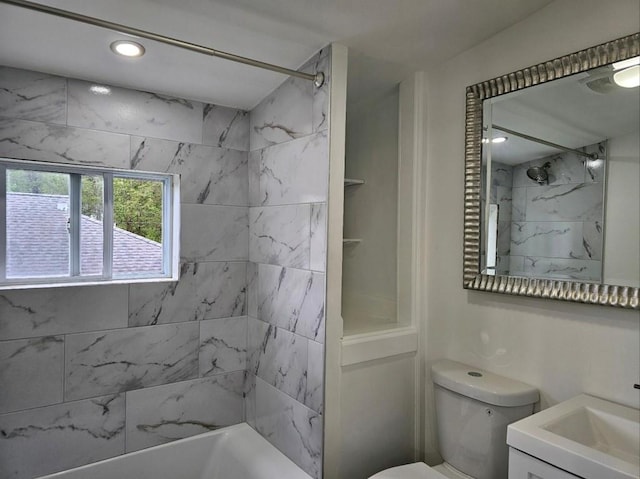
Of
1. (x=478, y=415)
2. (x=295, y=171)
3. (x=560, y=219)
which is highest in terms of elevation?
(x=295, y=171)

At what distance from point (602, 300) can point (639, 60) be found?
831 mm

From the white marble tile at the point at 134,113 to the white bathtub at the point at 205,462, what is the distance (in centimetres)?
166

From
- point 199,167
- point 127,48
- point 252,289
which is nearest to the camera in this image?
point 127,48

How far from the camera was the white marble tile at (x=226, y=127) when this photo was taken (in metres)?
2.49

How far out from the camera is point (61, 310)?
82.0 inches

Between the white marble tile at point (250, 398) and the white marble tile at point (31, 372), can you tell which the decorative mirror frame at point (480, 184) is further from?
the white marble tile at point (31, 372)

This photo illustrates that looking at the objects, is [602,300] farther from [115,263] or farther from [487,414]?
[115,263]

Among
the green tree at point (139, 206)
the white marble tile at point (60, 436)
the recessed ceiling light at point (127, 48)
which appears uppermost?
the recessed ceiling light at point (127, 48)

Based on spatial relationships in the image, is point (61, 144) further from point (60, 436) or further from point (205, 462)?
point (205, 462)

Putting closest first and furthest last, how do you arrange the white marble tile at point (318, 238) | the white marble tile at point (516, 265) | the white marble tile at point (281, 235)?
the white marble tile at point (516, 265)
the white marble tile at point (318, 238)
the white marble tile at point (281, 235)

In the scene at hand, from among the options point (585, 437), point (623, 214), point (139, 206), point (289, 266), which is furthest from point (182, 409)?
point (623, 214)

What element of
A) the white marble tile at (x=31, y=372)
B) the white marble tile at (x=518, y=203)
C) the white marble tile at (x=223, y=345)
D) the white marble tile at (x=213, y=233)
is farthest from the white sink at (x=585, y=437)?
the white marble tile at (x=31, y=372)

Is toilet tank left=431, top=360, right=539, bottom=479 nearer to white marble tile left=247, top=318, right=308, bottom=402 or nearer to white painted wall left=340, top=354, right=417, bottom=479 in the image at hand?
white painted wall left=340, top=354, right=417, bottom=479

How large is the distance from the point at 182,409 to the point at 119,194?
122 cm
